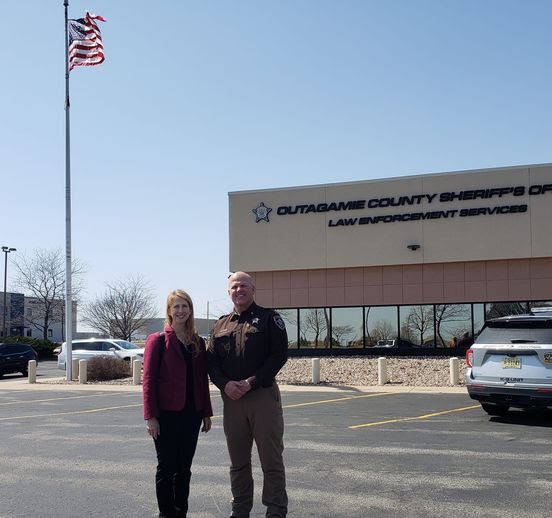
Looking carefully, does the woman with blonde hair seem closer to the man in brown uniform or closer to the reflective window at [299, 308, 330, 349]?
the man in brown uniform

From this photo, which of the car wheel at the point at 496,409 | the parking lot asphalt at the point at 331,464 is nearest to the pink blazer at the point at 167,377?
the parking lot asphalt at the point at 331,464

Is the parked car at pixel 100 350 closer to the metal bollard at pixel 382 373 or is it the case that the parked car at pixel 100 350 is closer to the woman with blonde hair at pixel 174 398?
the metal bollard at pixel 382 373

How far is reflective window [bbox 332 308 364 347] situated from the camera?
3231 centimetres

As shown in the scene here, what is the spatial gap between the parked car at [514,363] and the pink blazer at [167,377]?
22.8 feet

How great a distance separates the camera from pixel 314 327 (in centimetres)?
3306

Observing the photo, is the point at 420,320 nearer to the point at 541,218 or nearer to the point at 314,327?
the point at 314,327

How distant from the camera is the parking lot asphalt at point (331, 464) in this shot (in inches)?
255

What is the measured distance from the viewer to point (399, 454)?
8.83m

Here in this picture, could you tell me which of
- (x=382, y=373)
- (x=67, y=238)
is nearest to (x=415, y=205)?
(x=382, y=373)

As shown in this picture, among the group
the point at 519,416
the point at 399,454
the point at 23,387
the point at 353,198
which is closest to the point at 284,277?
the point at 353,198

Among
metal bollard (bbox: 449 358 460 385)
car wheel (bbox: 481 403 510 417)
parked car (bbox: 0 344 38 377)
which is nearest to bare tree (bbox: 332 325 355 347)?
metal bollard (bbox: 449 358 460 385)

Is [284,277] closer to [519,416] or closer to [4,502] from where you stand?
[519,416]

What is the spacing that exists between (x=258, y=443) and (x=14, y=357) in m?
27.7

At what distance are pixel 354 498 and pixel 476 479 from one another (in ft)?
4.88
